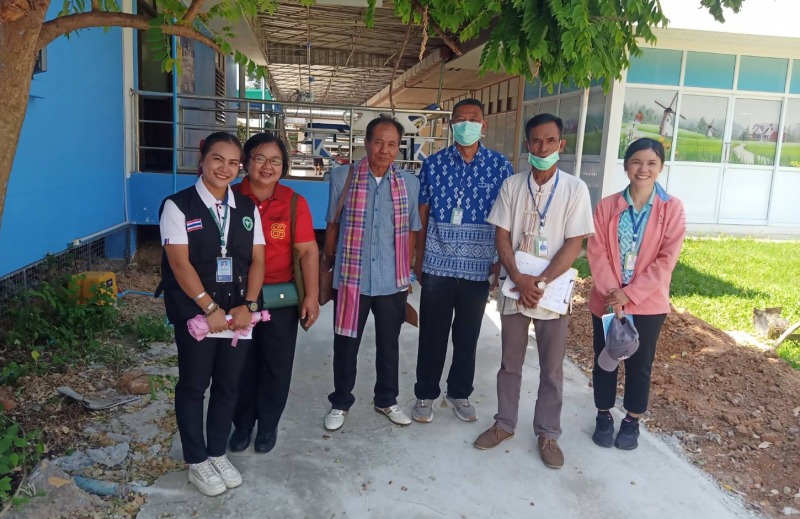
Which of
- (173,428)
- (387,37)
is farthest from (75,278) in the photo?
(387,37)

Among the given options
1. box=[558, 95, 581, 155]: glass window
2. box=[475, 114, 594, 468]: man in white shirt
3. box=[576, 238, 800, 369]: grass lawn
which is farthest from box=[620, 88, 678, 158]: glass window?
box=[475, 114, 594, 468]: man in white shirt

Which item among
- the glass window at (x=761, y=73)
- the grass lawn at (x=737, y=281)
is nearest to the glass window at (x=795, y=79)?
the glass window at (x=761, y=73)

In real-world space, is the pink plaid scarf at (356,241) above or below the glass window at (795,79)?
below

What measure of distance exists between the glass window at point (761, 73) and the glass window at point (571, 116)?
2860 mm

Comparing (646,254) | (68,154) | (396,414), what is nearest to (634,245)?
(646,254)

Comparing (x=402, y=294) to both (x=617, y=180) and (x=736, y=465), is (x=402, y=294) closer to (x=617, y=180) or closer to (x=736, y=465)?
(x=736, y=465)

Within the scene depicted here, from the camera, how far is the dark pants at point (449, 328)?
3604 mm

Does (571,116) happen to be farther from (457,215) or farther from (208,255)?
(208,255)

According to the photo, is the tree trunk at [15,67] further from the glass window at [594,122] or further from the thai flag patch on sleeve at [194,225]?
the glass window at [594,122]

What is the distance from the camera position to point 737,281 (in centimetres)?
763

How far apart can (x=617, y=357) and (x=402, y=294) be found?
1223mm

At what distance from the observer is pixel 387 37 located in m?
10.2

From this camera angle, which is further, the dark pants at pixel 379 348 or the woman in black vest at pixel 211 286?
the dark pants at pixel 379 348

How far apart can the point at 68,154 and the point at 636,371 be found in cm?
479
